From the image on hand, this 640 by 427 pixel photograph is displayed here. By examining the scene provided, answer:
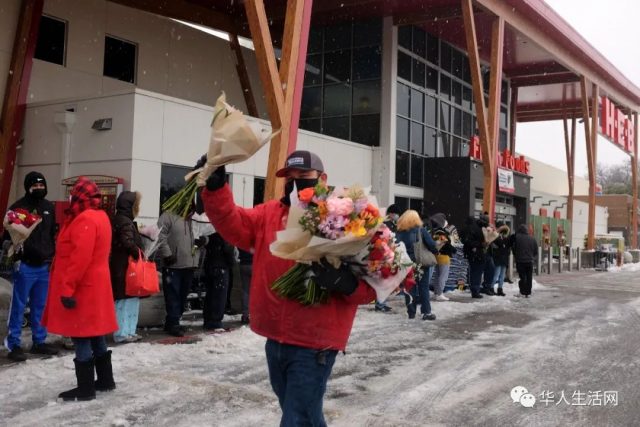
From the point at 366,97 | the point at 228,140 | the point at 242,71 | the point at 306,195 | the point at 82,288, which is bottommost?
the point at 82,288

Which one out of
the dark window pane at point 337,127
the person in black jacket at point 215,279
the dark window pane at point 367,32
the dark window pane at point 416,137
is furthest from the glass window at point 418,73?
the person in black jacket at point 215,279

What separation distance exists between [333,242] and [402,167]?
16.9 metres

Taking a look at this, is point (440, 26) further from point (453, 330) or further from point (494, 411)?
point (494, 411)

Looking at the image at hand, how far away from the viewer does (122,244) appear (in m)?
6.69

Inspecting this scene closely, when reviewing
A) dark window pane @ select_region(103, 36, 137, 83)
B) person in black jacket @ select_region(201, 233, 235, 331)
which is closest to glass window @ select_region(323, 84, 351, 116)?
dark window pane @ select_region(103, 36, 137, 83)

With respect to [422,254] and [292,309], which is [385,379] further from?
[422,254]

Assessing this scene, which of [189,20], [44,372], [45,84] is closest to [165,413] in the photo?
[44,372]

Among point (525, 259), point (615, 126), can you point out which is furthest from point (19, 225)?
point (615, 126)

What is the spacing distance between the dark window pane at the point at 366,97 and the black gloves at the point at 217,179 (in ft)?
53.8

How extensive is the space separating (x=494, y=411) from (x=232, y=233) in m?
2.94

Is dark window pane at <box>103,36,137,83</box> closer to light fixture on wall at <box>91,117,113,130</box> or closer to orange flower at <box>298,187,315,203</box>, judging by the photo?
light fixture on wall at <box>91,117,113,130</box>

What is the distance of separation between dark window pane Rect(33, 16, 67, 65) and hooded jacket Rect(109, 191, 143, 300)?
8.54 meters

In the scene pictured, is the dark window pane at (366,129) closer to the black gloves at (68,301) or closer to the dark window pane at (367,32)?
the dark window pane at (367,32)

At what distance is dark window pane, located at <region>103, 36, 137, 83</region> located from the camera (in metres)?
15.1
